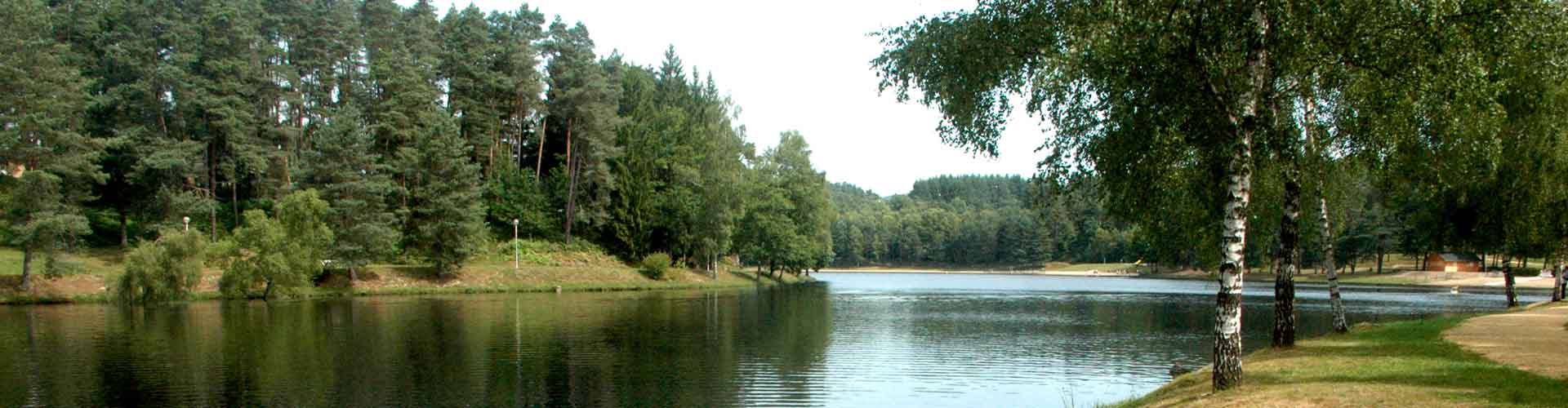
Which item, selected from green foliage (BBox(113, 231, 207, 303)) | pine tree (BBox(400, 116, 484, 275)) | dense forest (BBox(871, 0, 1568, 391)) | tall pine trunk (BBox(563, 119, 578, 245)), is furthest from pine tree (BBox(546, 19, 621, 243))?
dense forest (BBox(871, 0, 1568, 391))

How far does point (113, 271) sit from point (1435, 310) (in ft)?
222

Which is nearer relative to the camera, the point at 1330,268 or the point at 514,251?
the point at 1330,268

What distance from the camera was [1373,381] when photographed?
13.2m

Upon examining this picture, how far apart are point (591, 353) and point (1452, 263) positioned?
102 meters

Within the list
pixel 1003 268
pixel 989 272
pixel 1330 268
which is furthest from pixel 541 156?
pixel 1003 268

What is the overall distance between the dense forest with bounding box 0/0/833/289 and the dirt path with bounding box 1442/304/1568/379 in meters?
51.0

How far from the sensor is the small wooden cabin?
94.9 m

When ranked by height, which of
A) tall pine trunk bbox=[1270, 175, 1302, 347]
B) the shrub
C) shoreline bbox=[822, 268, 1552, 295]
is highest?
tall pine trunk bbox=[1270, 175, 1302, 347]

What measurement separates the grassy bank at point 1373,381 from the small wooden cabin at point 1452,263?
307ft

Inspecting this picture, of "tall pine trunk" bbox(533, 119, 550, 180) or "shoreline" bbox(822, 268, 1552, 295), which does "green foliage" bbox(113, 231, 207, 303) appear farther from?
"shoreline" bbox(822, 268, 1552, 295)

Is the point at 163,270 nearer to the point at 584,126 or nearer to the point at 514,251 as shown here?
the point at 514,251

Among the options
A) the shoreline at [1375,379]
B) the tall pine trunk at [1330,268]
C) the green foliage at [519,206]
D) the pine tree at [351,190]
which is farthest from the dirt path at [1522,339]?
the green foliage at [519,206]

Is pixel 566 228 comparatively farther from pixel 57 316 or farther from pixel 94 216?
pixel 57 316

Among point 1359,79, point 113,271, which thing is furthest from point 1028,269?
point 1359,79
